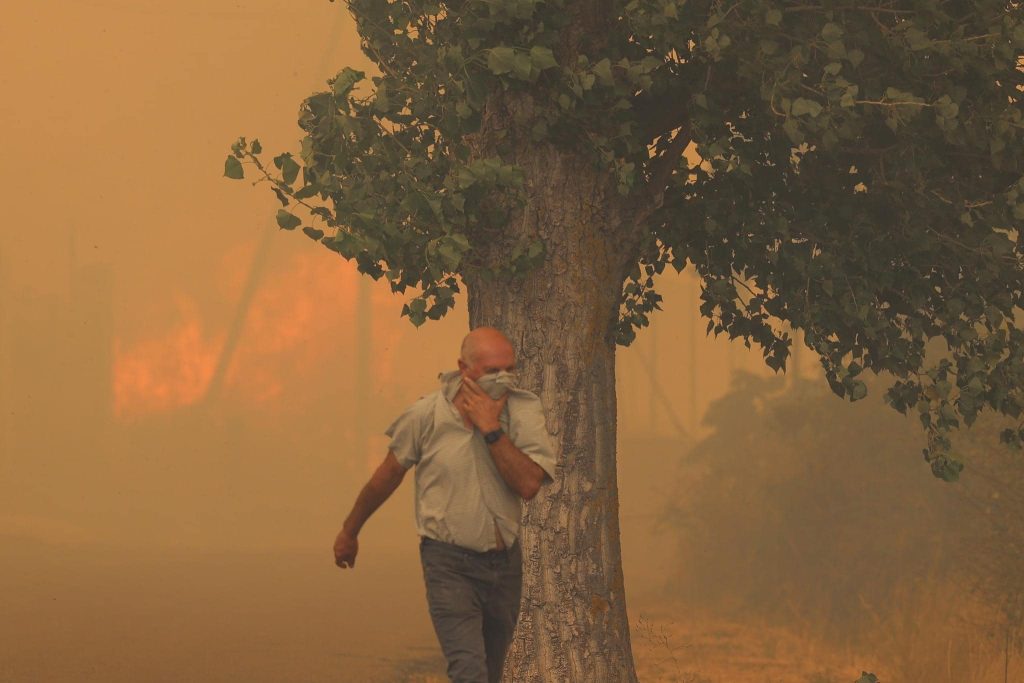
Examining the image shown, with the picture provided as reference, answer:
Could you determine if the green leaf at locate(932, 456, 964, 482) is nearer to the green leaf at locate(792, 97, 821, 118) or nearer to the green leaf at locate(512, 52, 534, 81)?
the green leaf at locate(792, 97, 821, 118)

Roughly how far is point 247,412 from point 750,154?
54632 millimetres

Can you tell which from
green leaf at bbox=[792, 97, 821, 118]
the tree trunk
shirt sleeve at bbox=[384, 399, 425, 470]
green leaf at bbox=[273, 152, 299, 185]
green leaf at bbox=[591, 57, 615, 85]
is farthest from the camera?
the tree trunk

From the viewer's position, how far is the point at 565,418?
1252 cm

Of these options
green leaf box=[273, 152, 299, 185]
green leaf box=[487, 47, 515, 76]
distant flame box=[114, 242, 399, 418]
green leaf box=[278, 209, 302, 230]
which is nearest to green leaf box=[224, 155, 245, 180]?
green leaf box=[273, 152, 299, 185]

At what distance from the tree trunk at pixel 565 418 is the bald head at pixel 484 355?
4078mm

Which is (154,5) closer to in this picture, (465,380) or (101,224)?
(101,224)

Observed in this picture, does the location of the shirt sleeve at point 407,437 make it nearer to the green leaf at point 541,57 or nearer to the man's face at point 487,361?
the man's face at point 487,361

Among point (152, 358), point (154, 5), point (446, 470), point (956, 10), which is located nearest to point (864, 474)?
point (956, 10)

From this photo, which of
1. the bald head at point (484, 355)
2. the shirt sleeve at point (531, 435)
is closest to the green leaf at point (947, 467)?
the shirt sleeve at point (531, 435)

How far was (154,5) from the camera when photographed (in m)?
72.9

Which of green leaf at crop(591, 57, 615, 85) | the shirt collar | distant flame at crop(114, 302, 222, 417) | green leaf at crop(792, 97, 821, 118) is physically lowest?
the shirt collar

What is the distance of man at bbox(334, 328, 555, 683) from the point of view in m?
8.38

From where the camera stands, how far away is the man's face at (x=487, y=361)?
8.37 metres

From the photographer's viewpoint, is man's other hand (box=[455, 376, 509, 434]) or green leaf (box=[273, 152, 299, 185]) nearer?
man's other hand (box=[455, 376, 509, 434])
